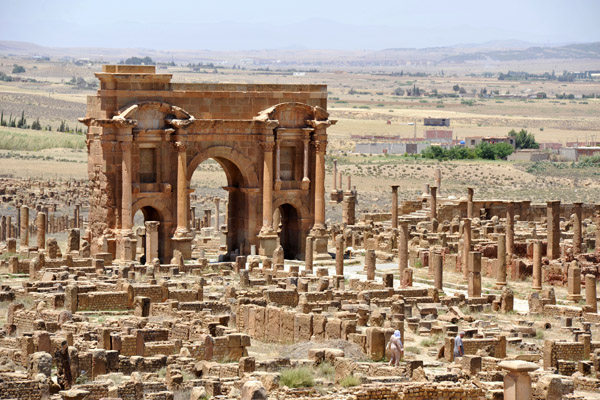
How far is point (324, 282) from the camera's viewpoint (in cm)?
4306

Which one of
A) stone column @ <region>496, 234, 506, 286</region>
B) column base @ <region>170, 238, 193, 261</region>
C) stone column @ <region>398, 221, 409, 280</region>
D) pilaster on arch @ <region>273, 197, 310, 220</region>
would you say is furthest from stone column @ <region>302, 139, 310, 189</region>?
stone column @ <region>496, 234, 506, 286</region>

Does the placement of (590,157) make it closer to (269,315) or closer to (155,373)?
(269,315)

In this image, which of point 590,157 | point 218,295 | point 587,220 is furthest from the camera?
point 590,157

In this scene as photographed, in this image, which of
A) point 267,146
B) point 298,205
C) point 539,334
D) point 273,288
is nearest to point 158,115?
point 267,146

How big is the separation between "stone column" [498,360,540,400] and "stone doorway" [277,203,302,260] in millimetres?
33369

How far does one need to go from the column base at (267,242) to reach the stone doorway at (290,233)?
2100 millimetres

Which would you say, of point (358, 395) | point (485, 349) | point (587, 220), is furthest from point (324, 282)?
point (587, 220)

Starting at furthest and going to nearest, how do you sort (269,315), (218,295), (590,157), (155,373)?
(590,157) → (218,295) → (269,315) → (155,373)

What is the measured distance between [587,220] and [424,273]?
18.1 meters

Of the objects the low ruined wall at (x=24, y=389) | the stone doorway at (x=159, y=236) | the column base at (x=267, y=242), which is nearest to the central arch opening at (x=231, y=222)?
the column base at (x=267, y=242)

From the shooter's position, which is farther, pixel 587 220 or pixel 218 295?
pixel 587 220

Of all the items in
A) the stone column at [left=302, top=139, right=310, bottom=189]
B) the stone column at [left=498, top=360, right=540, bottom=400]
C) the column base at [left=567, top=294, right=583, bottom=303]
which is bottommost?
the column base at [left=567, top=294, right=583, bottom=303]

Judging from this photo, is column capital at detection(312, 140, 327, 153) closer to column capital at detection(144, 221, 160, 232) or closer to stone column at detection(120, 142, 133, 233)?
stone column at detection(120, 142, 133, 233)

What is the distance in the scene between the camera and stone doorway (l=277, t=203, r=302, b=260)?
55.3 metres
